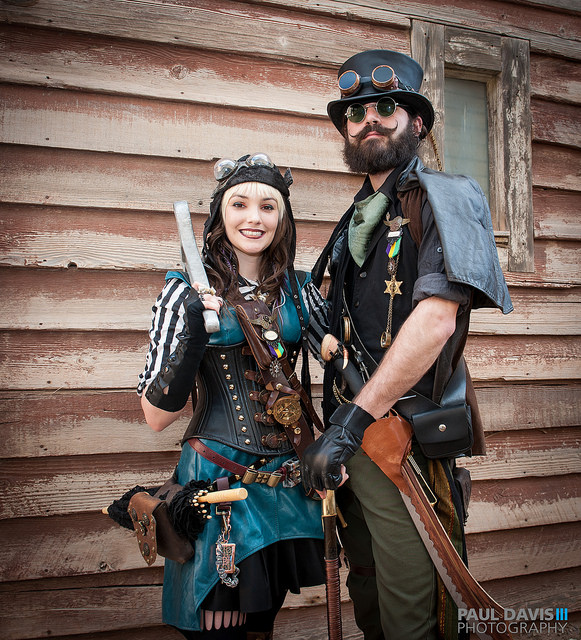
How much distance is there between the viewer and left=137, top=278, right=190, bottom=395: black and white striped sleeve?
2.04 m

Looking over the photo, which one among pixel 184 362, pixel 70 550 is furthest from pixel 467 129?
pixel 70 550

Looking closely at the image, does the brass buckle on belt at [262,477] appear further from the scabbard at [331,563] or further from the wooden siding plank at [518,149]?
the wooden siding plank at [518,149]

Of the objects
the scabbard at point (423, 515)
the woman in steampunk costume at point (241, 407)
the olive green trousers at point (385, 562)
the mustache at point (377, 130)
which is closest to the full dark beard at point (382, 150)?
the mustache at point (377, 130)

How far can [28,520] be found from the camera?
2656 millimetres

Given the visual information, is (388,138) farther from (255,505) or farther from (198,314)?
(255,505)

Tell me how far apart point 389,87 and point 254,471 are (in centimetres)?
151

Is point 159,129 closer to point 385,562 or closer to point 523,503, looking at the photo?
point 385,562

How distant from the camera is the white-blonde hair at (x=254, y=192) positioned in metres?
2.21

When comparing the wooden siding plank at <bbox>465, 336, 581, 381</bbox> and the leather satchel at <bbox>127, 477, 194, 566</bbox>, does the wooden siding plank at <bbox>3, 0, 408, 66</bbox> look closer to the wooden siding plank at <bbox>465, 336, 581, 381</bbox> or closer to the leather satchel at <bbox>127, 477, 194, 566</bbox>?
the wooden siding plank at <bbox>465, 336, 581, 381</bbox>

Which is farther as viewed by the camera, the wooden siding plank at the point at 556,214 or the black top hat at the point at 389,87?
the wooden siding plank at the point at 556,214

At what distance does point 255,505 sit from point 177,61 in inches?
85.3

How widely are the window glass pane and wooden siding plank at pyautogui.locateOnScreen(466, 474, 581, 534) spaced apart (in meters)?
1.77

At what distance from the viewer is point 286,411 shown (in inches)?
82.8

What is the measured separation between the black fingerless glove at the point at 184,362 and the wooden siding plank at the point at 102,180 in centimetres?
104
